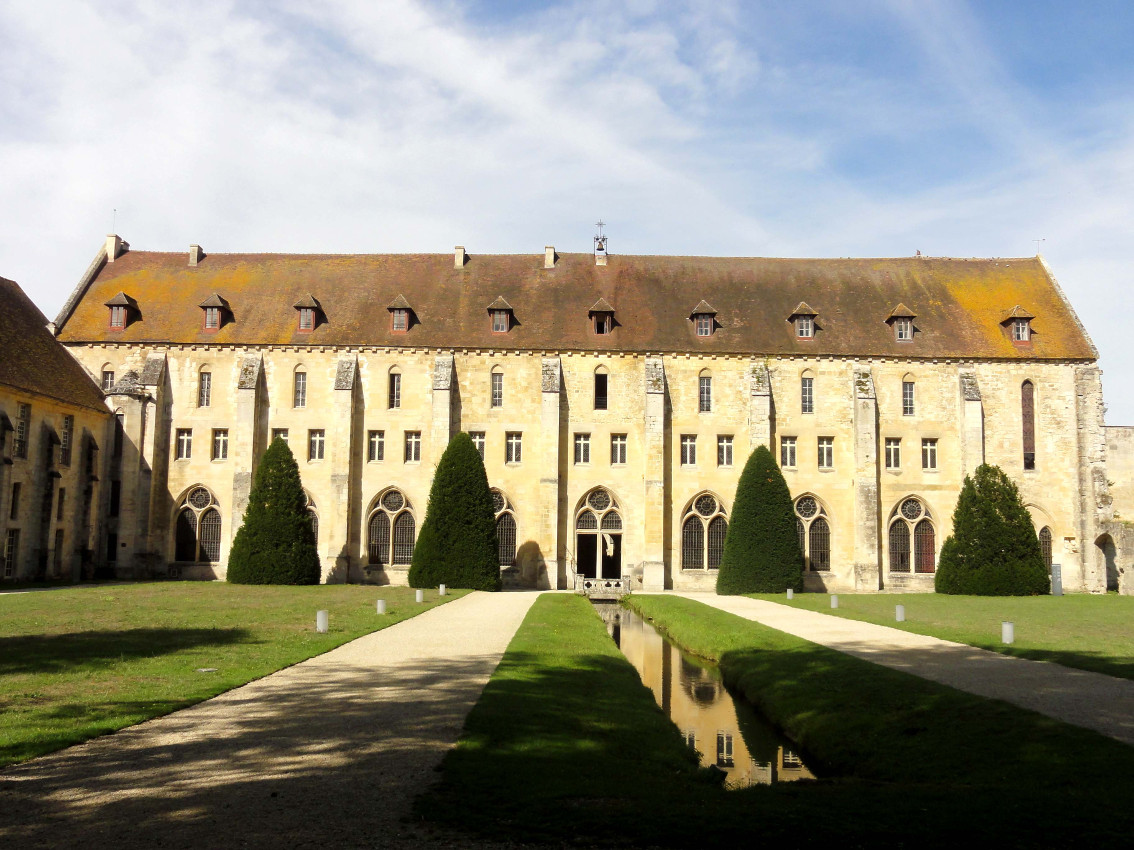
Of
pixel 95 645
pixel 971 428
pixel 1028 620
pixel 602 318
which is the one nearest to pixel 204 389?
pixel 602 318

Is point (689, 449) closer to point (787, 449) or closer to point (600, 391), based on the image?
point (787, 449)

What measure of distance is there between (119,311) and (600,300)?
20.8 meters

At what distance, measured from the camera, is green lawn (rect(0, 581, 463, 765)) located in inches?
412

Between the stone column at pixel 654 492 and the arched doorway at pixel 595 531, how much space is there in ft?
4.67

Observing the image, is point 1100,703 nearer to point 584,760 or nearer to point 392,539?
point 584,760

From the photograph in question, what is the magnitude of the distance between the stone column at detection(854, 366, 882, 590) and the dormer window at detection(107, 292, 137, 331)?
103 ft

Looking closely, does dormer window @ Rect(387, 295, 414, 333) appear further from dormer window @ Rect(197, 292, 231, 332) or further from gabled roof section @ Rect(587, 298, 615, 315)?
gabled roof section @ Rect(587, 298, 615, 315)

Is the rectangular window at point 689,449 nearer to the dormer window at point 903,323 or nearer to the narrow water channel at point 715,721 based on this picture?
the dormer window at point 903,323

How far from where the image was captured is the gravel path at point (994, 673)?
38.1ft

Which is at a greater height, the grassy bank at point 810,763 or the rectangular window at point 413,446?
the rectangular window at point 413,446

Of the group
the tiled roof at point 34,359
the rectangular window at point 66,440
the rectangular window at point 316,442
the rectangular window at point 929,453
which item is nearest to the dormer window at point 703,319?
the rectangular window at point 929,453

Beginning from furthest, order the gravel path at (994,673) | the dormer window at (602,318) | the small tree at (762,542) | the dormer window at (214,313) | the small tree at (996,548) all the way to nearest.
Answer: the dormer window at (214,313)
the dormer window at (602,318)
the small tree at (762,542)
the small tree at (996,548)
the gravel path at (994,673)

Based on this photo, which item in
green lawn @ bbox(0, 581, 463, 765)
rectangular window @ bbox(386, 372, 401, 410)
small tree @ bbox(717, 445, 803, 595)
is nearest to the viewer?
green lawn @ bbox(0, 581, 463, 765)

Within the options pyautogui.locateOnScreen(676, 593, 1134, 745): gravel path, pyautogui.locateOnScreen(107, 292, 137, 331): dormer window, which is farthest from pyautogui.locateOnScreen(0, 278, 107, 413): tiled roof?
pyautogui.locateOnScreen(676, 593, 1134, 745): gravel path
